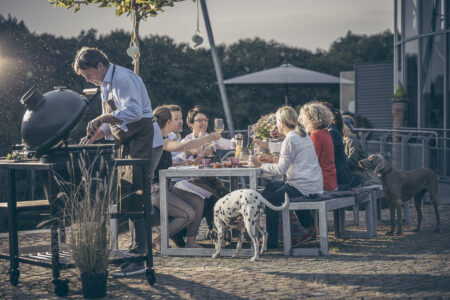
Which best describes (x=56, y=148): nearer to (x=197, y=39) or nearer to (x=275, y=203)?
(x=275, y=203)

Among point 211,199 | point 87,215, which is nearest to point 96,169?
point 87,215

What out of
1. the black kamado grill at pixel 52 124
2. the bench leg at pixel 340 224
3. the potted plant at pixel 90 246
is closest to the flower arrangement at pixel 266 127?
the bench leg at pixel 340 224

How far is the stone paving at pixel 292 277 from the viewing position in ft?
16.0

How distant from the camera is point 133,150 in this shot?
19.4 ft

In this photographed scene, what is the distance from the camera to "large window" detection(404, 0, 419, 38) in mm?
15357

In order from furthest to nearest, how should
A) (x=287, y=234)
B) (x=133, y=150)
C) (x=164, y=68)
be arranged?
(x=164, y=68)
(x=287, y=234)
(x=133, y=150)

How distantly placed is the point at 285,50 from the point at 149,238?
2869 centimetres

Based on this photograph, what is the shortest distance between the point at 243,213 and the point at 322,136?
4.79 ft

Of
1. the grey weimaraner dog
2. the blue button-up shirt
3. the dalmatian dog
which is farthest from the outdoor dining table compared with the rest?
the grey weimaraner dog

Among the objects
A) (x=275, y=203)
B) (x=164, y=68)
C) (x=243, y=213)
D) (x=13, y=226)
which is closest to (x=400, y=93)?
(x=275, y=203)

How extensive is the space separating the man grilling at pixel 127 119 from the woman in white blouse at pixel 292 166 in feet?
4.26

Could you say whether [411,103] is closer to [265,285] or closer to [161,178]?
[161,178]

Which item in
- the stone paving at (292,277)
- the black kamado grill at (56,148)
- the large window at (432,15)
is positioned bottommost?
the stone paving at (292,277)

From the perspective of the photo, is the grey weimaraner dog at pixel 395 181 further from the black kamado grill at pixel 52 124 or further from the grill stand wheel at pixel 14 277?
the grill stand wheel at pixel 14 277
